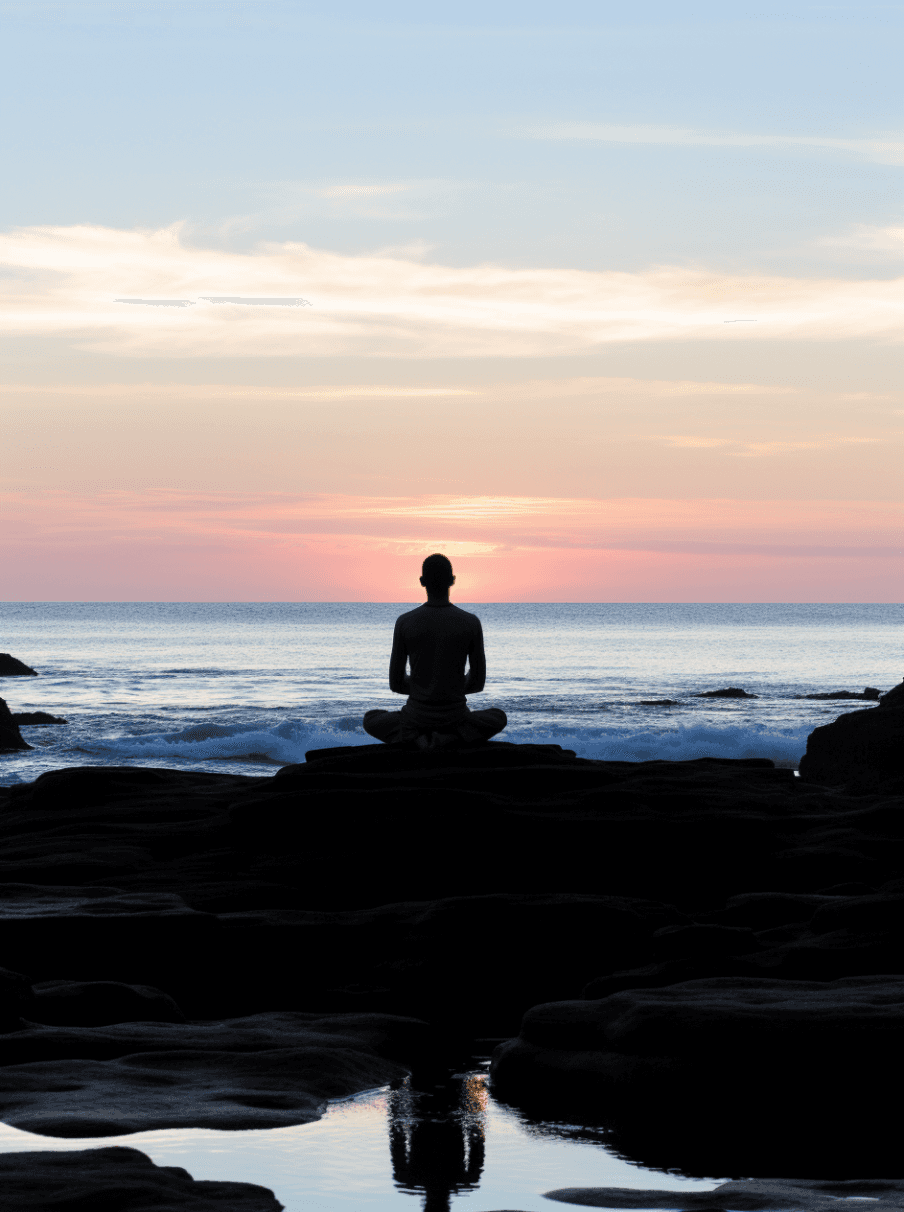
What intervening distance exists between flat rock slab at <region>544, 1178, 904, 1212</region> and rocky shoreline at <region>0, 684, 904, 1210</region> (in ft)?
0.35

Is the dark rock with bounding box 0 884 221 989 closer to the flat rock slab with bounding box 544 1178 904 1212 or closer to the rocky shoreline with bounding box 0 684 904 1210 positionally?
the rocky shoreline with bounding box 0 684 904 1210

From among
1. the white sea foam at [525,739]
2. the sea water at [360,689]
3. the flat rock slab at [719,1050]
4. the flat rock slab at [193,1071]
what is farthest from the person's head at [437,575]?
the white sea foam at [525,739]

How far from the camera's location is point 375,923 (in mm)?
7832

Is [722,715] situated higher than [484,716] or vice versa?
[484,716]

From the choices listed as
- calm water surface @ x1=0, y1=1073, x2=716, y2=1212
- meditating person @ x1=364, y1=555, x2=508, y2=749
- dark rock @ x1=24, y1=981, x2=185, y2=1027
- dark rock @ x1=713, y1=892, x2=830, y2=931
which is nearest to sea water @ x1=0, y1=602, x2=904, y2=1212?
calm water surface @ x1=0, y1=1073, x2=716, y2=1212

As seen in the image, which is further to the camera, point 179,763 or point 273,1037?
point 179,763

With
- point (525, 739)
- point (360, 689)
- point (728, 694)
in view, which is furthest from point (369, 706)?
point (728, 694)

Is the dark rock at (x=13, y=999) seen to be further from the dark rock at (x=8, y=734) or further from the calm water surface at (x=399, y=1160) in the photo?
the dark rock at (x=8, y=734)

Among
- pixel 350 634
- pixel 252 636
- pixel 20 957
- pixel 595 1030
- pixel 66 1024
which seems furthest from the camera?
pixel 350 634

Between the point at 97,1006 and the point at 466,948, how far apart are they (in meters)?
2.11

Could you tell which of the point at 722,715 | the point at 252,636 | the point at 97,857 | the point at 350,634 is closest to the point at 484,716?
the point at 97,857

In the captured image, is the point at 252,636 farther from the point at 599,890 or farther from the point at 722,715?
the point at 599,890

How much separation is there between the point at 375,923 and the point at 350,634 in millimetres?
102372

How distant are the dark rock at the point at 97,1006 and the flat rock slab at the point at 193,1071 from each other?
30 centimetres
